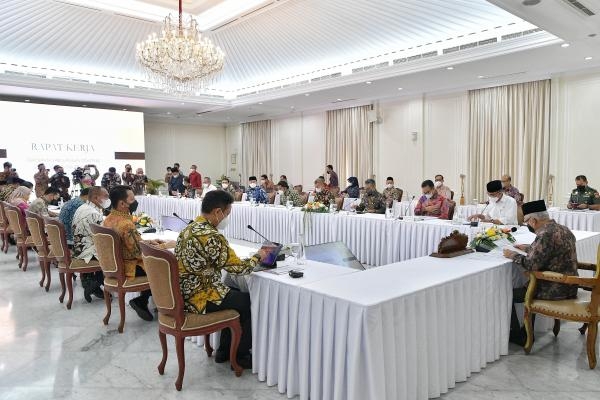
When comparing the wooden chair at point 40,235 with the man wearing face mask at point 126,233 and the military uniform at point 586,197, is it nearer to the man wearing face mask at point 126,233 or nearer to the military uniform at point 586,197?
the man wearing face mask at point 126,233

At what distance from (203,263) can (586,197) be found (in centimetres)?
673

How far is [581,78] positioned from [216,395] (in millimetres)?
8867

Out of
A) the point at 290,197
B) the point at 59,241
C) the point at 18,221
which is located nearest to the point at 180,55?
the point at 290,197

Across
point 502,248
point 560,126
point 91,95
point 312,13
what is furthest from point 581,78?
point 91,95

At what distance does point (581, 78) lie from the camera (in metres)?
8.28

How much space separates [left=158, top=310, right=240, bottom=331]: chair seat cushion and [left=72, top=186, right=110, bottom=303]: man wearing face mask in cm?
214

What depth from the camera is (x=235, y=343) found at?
280 cm

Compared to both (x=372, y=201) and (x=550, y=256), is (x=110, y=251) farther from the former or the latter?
(x=372, y=201)

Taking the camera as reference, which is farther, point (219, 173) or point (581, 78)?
point (219, 173)

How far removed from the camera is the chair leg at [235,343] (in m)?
2.76

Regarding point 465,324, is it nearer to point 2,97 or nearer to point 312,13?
point 312,13

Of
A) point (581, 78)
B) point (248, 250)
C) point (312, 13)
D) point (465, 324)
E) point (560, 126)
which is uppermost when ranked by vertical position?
point (312, 13)

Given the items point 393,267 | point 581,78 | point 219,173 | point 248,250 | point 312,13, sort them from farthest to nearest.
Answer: point 219,173 < point 581,78 < point 312,13 < point 248,250 < point 393,267

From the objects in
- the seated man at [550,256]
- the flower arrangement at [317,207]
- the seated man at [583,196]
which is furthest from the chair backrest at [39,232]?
the seated man at [583,196]
